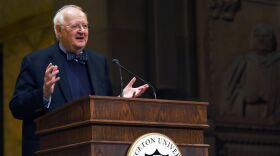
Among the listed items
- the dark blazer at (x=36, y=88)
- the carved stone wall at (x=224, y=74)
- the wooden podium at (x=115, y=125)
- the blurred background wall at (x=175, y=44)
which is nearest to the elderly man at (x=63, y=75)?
the dark blazer at (x=36, y=88)

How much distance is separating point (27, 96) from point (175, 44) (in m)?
5.72

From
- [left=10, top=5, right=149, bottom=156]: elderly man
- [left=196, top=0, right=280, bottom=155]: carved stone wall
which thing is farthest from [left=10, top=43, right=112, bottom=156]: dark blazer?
[left=196, top=0, right=280, bottom=155]: carved stone wall

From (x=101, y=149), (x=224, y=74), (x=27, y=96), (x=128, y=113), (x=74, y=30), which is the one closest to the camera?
(x=101, y=149)

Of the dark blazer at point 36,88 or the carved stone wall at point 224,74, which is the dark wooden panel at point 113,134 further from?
the carved stone wall at point 224,74

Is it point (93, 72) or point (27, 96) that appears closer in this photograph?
point (27, 96)

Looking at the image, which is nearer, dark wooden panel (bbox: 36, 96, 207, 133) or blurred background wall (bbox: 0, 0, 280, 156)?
dark wooden panel (bbox: 36, 96, 207, 133)

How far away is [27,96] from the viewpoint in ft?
17.9

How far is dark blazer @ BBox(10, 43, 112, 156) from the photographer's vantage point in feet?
17.9

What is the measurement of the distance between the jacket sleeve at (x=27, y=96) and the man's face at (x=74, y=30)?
0.84 feet

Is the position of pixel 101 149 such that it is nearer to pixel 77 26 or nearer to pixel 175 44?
pixel 77 26

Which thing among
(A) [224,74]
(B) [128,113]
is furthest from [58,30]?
(A) [224,74]

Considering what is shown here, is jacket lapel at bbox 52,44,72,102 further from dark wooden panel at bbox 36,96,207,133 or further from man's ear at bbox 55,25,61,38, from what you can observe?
dark wooden panel at bbox 36,96,207,133

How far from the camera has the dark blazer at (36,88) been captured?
5.47 meters

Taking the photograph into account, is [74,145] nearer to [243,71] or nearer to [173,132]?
[173,132]
